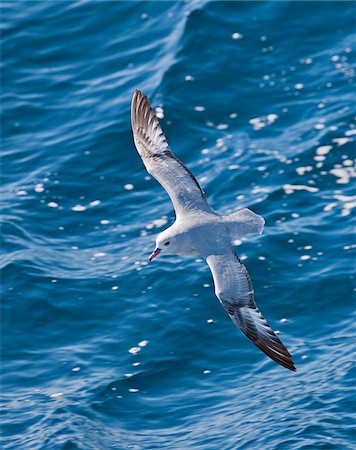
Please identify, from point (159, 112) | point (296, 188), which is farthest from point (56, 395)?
point (159, 112)

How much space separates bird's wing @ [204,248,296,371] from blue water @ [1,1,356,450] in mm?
1745

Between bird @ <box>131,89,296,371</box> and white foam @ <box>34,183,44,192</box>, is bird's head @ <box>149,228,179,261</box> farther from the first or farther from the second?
white foam @ <box>34,183,44,192</box>

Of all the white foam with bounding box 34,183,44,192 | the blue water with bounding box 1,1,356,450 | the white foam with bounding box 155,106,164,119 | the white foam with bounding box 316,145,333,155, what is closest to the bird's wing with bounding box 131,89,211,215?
the blue water with bounding box 1,1,356,450

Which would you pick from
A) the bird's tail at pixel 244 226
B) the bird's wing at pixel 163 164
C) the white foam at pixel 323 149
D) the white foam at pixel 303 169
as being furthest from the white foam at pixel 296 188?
the bird's tail at pixel 244 226

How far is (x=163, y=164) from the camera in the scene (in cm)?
1492

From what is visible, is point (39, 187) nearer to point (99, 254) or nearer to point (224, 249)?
point (99, 254)

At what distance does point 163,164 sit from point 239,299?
2.58 metres

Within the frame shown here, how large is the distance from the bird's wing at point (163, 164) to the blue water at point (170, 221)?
114 inches

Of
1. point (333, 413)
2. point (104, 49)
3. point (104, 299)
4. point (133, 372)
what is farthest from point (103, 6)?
point (333, 413)

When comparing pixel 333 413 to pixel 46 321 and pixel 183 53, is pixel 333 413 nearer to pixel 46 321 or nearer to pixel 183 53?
pixel 46 321

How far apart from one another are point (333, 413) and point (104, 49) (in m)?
11.7

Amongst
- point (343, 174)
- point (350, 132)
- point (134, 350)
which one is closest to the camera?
point (134, 350)

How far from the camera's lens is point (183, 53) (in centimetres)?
2261

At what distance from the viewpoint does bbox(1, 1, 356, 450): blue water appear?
15.3 meters
